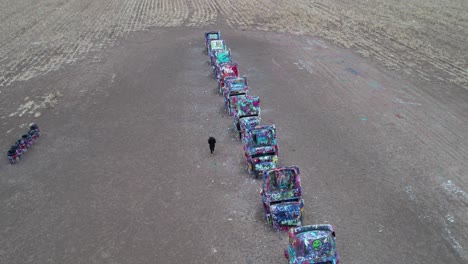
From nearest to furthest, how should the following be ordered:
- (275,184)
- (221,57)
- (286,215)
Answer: (286,215)
(275,184)
(221,57)

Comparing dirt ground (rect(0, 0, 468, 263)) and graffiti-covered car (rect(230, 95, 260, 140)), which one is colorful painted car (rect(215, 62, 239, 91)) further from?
graffiti-covered car (rect(230, 95, 260, 140))

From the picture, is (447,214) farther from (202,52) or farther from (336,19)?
(336,19)

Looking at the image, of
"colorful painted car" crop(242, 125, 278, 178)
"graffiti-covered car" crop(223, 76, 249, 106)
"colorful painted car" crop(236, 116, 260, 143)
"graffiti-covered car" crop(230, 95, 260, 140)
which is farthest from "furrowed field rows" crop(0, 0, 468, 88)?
"colorful painted car" crop(242, 125, 278, 178)

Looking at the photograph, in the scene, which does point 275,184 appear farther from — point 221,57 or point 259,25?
point 259,25

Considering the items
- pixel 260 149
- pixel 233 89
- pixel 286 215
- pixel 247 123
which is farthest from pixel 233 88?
pixel 286 215

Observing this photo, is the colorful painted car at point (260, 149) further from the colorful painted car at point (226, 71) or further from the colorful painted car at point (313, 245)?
the colorful painted car at point (226, 71)

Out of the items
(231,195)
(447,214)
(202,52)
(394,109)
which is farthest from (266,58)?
(447,214)
